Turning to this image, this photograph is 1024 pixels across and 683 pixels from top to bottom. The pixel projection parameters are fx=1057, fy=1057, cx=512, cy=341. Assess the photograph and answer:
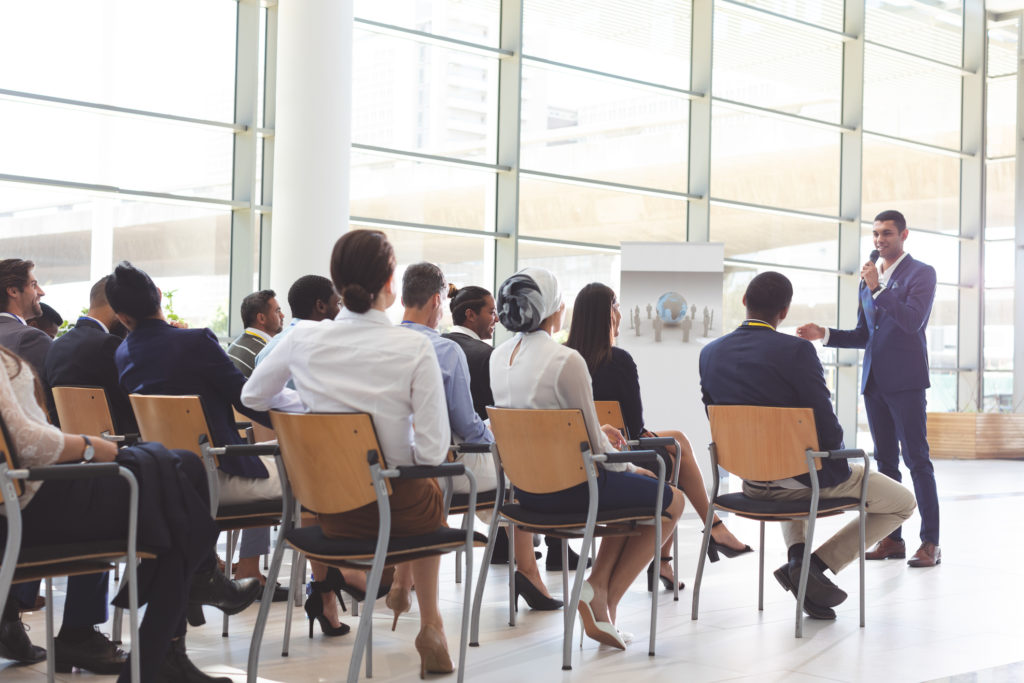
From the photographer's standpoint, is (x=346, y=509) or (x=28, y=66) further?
(x=28, y=66)

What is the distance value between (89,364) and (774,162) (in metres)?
9.27

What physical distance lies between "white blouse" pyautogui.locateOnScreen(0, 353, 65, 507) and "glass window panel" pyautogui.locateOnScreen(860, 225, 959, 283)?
1245 cm

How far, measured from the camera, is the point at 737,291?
37.7 feet

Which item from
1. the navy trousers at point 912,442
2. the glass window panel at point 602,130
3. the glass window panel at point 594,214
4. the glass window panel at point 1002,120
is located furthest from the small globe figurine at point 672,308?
the glass window panel at point 1002,120

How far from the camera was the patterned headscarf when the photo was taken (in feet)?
11.4

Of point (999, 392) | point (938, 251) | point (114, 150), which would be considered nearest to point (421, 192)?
point (114, 150)

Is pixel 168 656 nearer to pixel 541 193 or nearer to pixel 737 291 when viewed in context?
pixel 541 193

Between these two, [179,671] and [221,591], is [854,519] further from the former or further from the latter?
[179,671]

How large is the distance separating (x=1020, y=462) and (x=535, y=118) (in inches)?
291

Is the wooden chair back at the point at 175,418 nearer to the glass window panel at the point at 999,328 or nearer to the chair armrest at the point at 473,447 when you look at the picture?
the chair armrest at the point at 473,447

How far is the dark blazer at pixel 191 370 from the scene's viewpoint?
3.43 metres

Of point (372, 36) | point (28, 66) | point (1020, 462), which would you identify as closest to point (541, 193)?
point (372, 36)

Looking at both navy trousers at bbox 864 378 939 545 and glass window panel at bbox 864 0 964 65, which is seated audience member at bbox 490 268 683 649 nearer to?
navy trousers at bbox 864 378 939 545

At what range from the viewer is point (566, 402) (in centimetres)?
338
